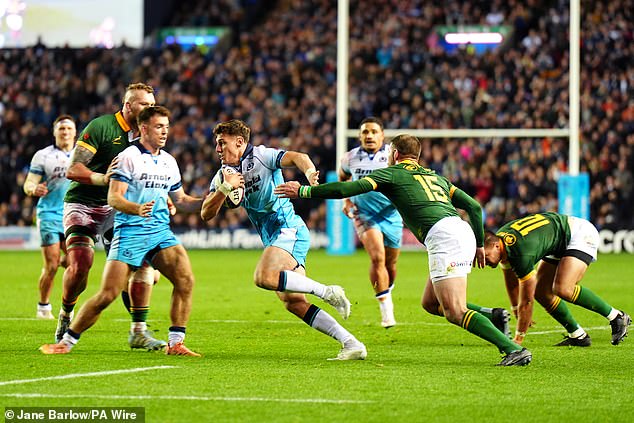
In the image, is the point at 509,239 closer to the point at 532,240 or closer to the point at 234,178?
the point at 532,240

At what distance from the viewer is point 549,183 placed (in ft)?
99.9

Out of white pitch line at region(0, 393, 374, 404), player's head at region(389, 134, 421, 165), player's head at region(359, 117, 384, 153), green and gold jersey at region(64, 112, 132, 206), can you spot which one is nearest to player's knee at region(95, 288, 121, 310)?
green and gold jersey at region(64, 112, 132, 206)

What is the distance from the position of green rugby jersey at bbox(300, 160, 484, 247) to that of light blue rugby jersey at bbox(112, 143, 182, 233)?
1.85 m

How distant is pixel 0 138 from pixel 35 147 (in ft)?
6.09

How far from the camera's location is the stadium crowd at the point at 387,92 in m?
31.2

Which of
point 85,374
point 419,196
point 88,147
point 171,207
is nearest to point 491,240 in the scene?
point 419,196

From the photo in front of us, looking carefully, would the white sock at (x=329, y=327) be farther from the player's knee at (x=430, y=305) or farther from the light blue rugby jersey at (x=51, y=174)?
the light blue rugby jersey at (x=51, y=174)

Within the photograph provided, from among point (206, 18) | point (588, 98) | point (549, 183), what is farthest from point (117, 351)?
point (206, 18)

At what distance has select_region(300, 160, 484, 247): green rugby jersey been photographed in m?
9.66

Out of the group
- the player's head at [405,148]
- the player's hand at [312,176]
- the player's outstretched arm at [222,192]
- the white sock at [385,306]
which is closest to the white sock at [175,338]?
the player's outstretched arm at [222,192]

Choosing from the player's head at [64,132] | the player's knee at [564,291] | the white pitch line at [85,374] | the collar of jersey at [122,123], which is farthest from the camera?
the player's head at [64,132]

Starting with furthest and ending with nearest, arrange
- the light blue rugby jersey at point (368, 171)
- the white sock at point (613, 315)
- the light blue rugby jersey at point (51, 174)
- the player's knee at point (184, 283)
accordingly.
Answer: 1. the light blue rugby jersey at point (51, 174)
2. the light blue rugby jersey at point (368, 171)
3. the white sock at point (613, 315)
4. the player's knee at point (184, 283)

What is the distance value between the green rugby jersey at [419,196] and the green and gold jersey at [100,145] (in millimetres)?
2649

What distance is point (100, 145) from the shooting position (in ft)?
35.4
